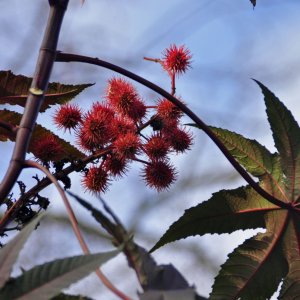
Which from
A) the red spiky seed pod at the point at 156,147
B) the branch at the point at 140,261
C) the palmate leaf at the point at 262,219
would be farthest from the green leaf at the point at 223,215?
the branch at the point at 140,261

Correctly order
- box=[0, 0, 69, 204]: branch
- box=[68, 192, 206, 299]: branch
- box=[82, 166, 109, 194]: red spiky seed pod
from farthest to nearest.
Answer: box=[82, 166, 109, 194]: red spiky seed pod, box=[0, 0, 69, 204]: branch, box=[68, 192, 206, 299]: branch

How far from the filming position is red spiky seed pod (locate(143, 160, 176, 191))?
1.24m

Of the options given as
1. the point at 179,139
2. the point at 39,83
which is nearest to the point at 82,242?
the point at 39,83

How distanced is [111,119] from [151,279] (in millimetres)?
602

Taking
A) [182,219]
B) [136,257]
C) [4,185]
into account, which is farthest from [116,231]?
[182,219]

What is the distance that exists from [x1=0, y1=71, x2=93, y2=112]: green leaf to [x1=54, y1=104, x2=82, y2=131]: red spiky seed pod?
14 centimetres

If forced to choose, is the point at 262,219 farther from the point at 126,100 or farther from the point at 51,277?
the point at 51,277

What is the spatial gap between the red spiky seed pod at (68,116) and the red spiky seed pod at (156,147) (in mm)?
180

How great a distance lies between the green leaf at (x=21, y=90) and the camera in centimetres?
110

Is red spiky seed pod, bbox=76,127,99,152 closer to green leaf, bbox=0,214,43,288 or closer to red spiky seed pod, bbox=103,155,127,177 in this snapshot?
red spiky seed pod, bbox=103,155,127,177

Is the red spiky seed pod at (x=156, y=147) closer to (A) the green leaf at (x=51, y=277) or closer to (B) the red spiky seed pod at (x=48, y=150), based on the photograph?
(B) the red spiky seed pod at (x=48, y=150)

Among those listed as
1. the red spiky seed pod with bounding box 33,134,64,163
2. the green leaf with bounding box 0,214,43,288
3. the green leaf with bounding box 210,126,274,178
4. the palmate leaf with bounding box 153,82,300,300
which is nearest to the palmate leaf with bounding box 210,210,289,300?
the palmate leaf with bounding box 153,82,300,300

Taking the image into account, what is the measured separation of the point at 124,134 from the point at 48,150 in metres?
0.14

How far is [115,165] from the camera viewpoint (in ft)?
3.79
